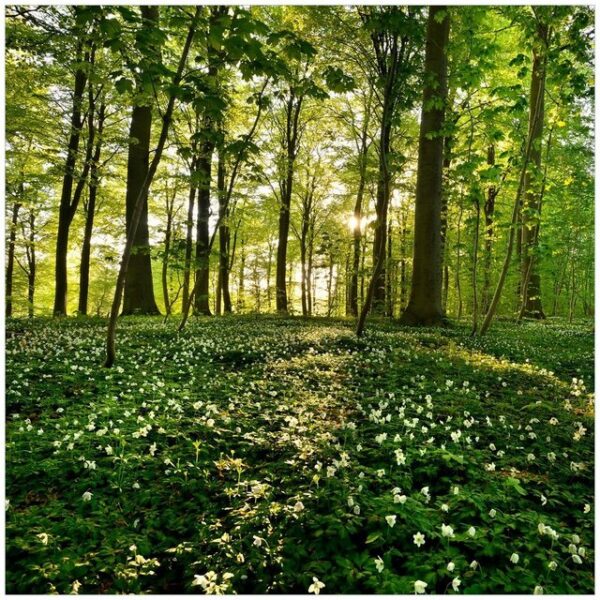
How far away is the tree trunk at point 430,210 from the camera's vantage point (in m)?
15.6

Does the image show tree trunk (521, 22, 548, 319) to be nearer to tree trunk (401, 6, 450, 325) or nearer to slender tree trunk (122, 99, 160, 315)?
tree trunk (401, 6, 450, 325)

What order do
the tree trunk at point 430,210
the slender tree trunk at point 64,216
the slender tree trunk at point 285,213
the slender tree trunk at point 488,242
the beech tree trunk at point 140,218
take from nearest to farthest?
1. the tree trunk at point 430,210
2. the slender tree trunk at point 488,242
3. the beech tree trunk at point 140,218
4. the slender tree trunk at point 64,216
5. the slender tree trunk at point 285,213

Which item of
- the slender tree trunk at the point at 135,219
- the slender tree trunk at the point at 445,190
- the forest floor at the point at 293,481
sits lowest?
the forest floor at the point at 293,481

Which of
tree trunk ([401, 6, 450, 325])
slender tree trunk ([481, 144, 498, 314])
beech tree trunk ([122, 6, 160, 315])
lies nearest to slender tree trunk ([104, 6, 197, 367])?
tree trunk ([401, 6, 450, 325])

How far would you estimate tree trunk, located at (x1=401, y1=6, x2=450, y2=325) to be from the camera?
15.6 m

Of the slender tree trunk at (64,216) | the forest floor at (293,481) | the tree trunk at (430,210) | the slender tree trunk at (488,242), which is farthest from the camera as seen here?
the slender tree trunk at (64,216)

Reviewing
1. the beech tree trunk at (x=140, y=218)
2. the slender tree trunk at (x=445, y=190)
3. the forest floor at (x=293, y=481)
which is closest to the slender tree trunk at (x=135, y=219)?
the forest floor at (x=293, y=481)

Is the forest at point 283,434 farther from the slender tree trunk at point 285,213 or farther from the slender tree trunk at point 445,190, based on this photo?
the slender tree trunk at point 285,213

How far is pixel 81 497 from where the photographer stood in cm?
388

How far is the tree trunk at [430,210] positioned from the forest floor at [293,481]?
7.54 m

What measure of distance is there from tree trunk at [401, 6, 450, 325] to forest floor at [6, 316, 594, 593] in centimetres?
754

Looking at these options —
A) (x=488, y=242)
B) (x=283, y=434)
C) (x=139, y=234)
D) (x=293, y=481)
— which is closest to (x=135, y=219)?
(x=283, y=434)

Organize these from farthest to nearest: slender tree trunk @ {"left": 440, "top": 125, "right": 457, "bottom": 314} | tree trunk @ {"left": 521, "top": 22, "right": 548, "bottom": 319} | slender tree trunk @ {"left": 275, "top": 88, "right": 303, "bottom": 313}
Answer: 1. slender tree trunk @ {"left": 275, "top": 88, "right": 303, "bottom": 313}
2. slender tree trunk @ {"left": 440, "top": 125, "right": 457, "bottom": 314}
3. tree trunk @ {"left": 521, "top": 22, "right": 548, "bottom": 319}

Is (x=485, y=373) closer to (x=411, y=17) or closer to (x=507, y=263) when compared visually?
(x=507, y=263)
